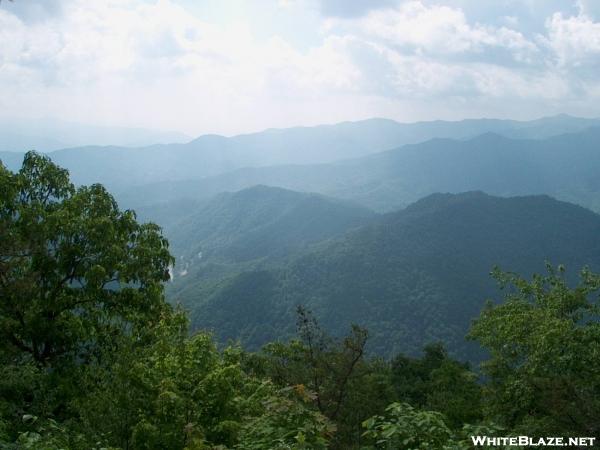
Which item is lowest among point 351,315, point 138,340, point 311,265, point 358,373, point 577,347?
point 351,315

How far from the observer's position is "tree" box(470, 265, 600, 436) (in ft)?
34.7

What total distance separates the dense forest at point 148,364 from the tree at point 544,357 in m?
0.06

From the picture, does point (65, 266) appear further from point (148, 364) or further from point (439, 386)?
point (439, 386)

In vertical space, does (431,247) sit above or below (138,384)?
below

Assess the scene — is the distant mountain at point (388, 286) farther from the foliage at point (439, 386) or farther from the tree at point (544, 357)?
the tree at point (544, 357)

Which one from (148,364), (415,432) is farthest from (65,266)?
(415,432)

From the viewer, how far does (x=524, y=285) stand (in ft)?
66.3

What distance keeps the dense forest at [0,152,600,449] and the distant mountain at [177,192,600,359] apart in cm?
10418

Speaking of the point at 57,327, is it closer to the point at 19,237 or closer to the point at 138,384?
the point at 19,237

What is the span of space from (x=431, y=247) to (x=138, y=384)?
182 meters

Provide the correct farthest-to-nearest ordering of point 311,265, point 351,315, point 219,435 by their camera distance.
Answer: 1. point 311,265
2. point 351,315
3. point 219,435

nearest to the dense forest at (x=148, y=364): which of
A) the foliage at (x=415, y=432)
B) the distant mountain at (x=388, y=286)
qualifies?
the foliage at (x=415, y=432)

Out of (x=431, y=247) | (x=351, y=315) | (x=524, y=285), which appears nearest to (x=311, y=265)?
(x=351, y=315)

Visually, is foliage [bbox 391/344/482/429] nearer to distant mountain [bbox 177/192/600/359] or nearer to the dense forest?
the dense forest
